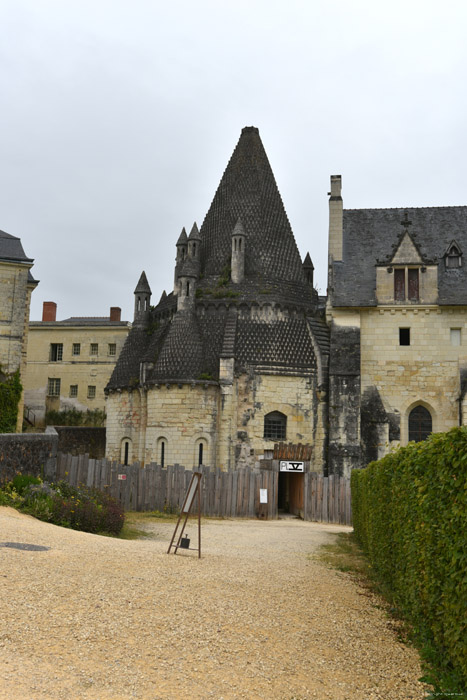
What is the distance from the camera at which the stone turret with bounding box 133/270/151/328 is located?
3516 cm

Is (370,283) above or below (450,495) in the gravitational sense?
above

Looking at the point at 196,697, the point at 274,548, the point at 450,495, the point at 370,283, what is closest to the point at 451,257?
the point at 370,283

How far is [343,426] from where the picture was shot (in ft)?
94.8

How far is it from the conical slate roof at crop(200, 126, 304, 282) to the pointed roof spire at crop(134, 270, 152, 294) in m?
3.71

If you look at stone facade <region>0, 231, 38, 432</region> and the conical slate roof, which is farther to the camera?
the conical slate roof

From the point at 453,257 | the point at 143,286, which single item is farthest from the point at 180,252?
the point at 453,257

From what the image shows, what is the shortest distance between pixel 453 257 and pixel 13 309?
71.2ft

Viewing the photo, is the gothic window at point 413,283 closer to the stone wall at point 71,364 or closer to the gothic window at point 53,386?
the stone wall at point 71,364

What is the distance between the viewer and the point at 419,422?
98.7ft

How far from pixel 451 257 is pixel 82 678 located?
98.2 ft

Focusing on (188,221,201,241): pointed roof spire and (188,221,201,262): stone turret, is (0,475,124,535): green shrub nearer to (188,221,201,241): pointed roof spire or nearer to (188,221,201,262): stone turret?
(188,221,201,262): stone turret

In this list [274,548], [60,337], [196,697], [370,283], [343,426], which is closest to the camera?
[196,697]

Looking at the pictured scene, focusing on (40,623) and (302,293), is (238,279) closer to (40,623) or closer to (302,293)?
(302,293)

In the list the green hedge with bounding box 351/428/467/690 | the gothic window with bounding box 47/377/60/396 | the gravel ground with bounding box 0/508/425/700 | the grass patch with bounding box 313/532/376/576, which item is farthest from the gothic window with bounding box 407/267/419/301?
the gothic window with bounding box 47/377/60/396
